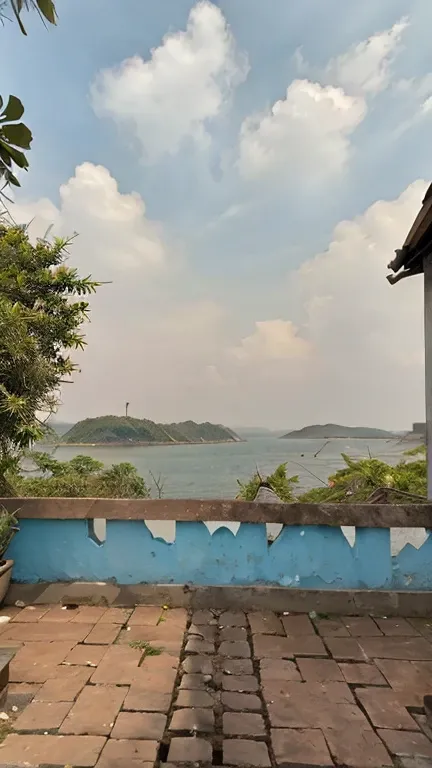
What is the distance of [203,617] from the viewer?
3314mm

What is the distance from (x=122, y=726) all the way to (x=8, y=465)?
260cm

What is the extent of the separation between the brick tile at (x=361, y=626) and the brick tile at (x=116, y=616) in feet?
5.11

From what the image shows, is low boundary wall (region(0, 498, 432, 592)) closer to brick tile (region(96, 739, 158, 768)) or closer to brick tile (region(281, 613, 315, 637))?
brick tile (region(281, 613, 315, 637))

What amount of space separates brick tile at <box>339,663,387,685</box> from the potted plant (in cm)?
241

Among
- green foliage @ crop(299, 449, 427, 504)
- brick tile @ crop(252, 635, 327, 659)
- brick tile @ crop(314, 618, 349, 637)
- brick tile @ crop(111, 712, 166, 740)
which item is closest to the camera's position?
brick tile @ crop(111, 712, 166, 740)

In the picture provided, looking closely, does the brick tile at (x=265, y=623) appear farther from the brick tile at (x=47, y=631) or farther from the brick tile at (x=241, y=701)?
the brick tile at (x=47, y=631)

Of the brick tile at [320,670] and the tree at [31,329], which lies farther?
the tree at [31,329]

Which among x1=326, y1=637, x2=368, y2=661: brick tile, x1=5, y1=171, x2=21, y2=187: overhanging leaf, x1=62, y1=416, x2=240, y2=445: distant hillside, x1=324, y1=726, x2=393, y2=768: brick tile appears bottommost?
x1=324, y1=726, x2=393, y2=768: brick tile

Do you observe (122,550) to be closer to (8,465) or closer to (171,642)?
(171,642)

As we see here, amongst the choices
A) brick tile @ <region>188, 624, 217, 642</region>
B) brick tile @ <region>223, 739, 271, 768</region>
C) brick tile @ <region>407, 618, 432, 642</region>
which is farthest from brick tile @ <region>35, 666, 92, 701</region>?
brick tile @ <region>407, 618, 432, 642</region>

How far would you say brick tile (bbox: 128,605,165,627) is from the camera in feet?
10.5

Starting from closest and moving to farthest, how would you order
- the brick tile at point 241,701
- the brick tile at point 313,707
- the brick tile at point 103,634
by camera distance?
Answer: the brick tile at point 313,707 < the brick tile at point 241,701 < the brick tile at point 103,634

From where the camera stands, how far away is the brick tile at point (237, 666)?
8.48 ft

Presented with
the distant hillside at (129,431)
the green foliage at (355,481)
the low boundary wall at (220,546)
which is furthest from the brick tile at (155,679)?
the distant hillside at (129,431)
